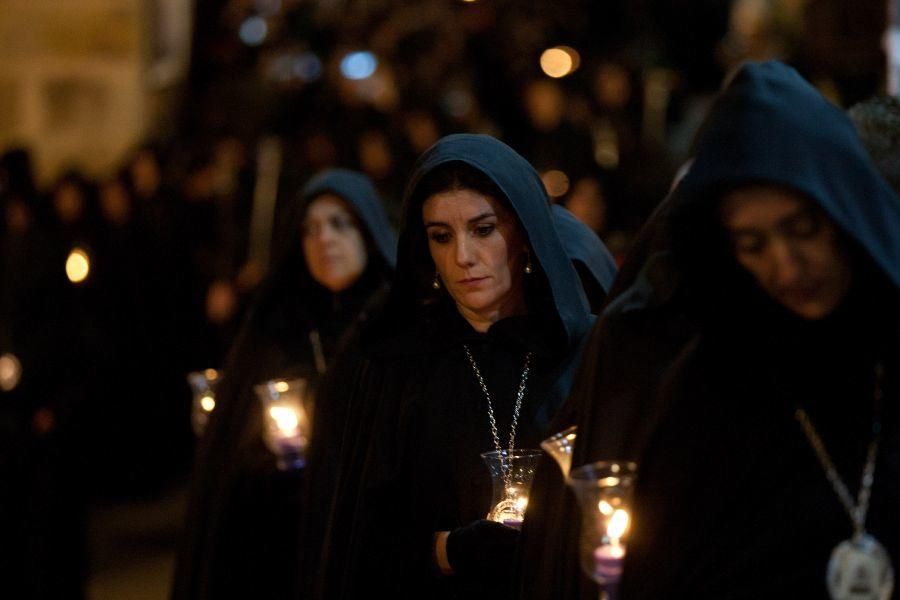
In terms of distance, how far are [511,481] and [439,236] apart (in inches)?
30.1

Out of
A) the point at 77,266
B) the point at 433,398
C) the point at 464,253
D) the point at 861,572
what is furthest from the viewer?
the point at 77,266

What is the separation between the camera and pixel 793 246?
3025 mm

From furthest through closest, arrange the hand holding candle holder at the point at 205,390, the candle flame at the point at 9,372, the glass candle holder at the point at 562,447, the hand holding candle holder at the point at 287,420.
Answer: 1. the candle flame at the point at 9,372
2. the hand holding candle holder at the point at 205,390
3. the hand holding candle holder at the point at 287,420
4. the glass candle holder at the point at 562,447

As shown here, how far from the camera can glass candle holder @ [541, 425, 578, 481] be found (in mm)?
3564

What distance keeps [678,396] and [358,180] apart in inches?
128

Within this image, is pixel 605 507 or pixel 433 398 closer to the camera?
pixel 605 507

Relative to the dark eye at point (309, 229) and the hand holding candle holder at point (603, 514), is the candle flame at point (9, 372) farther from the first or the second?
the hand holding candle holder at point (603, 514)

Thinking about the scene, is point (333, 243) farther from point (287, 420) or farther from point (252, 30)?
point (252, 30)

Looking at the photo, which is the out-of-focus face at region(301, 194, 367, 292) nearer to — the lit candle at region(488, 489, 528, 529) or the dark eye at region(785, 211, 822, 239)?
the lit candle at region(488, 489, 528, 529)

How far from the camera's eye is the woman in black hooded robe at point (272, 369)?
6.22 metres

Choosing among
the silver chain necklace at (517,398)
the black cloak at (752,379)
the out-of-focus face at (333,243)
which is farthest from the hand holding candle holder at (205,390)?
the black cloak at (752,379)

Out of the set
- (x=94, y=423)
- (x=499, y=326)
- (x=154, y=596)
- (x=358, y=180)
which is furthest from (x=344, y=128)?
(x=499, y=326)

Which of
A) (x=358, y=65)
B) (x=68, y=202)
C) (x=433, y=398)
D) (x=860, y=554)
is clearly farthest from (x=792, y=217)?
(x=358, y=65)

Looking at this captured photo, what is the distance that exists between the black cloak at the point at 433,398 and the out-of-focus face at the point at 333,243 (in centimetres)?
136
